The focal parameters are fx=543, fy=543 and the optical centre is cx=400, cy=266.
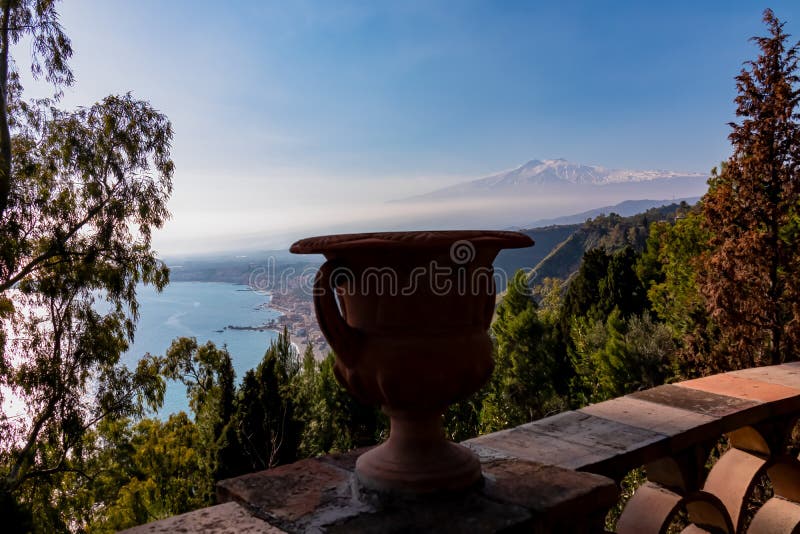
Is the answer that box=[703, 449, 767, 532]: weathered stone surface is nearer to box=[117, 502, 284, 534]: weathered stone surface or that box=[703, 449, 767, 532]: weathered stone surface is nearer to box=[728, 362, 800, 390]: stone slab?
box=[728, 362, 800, 390]: stone slab

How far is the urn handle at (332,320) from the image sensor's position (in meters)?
1.29

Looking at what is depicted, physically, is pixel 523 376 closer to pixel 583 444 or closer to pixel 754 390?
pixel 754 390

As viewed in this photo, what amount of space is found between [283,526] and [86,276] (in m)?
12.3

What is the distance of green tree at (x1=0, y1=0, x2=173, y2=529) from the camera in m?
11.3

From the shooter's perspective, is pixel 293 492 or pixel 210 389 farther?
pixel 210 389

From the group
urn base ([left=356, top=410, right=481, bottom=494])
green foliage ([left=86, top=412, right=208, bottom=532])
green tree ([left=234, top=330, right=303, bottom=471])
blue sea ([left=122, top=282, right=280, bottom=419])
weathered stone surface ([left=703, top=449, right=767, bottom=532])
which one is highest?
urn base ([left=356, top=410, right=481, bottom=494])

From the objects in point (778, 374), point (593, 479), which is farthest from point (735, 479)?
point (593, 479)

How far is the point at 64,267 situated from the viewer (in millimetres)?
11680

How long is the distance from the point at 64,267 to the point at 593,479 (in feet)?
42.2

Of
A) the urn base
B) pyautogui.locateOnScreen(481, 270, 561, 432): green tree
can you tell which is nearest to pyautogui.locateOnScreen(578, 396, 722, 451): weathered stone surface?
the urn base

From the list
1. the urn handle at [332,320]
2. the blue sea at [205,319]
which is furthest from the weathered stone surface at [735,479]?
the blue sea at [205,319]

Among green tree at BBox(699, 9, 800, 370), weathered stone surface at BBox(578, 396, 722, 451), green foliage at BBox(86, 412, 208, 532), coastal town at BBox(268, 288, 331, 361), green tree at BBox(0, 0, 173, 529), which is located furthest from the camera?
coastal town at BBox(268, 288, 331, 361)

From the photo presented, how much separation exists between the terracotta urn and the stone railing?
0.09 metres

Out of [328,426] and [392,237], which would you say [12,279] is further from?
[392,237]
